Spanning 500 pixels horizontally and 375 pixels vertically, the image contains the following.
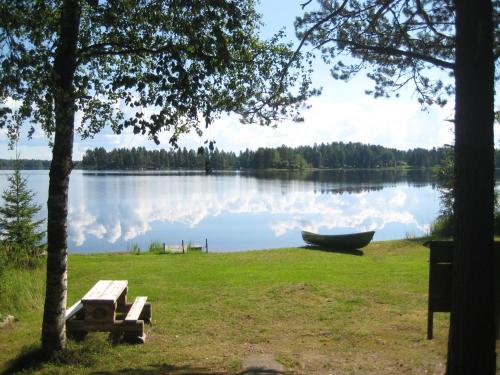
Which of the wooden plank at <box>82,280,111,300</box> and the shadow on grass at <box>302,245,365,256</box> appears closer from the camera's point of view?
the wooden plank at <box>82,280,111,300</box>

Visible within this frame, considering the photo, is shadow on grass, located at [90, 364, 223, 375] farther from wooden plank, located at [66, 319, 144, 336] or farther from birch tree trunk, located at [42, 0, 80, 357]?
wooden plank, located at [66, 319, 144, 336]

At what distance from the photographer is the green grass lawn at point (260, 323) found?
18.5ft

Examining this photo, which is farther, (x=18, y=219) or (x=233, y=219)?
(x=233, y=219)

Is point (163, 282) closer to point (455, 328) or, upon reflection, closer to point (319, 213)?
point (455, 328)

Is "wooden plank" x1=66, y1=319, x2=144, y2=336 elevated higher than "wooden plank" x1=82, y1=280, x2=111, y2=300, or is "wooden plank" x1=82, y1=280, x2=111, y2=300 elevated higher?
"wooden plank" x1=82, y1=280, x2=111, y2=300

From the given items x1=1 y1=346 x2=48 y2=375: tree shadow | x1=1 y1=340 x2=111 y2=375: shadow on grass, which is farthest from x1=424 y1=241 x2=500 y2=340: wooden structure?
x1=1 y1=346 x2=48 y2=375: tree shadow

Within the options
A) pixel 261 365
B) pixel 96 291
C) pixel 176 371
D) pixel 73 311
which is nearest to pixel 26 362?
pixel 73 311

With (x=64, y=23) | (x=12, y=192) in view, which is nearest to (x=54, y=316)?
(x=64, y=23)

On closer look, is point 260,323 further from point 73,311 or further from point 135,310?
point 73,311

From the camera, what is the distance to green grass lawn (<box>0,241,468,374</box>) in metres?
5.63

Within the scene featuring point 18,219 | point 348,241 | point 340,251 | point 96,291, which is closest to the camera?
point 96,291

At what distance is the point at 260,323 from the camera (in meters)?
7.61

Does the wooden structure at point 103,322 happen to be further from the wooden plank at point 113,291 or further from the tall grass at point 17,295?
the tall grass at point 17,295

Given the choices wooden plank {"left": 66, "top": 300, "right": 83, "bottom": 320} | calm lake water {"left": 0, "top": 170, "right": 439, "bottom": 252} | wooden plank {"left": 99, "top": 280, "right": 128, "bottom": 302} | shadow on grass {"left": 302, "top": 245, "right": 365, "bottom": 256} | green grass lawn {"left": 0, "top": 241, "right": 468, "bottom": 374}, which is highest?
wooden plank {"left": 99, "top": 280, "right": 128, "bottom": 302}
